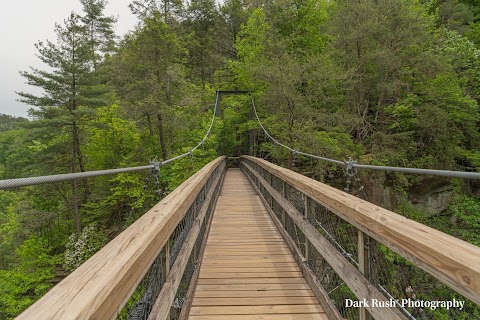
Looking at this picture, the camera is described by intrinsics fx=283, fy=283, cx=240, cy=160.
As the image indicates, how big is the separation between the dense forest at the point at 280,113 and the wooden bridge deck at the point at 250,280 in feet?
20.7

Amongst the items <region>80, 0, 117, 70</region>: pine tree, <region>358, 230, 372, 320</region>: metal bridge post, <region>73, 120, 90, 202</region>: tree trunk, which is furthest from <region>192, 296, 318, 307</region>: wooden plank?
<region>80, 0, 117, 70</region>: pine tree

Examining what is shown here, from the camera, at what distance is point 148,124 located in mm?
16484

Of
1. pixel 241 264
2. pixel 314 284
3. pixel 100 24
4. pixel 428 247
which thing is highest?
pixel 100 24

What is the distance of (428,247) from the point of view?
0.88 metres

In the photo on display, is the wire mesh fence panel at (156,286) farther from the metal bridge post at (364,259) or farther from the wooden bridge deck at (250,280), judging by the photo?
the metal bridge post at (364,259)

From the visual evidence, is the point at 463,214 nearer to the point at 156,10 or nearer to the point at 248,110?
the point at 248,110

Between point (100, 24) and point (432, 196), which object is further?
point (100, 24)

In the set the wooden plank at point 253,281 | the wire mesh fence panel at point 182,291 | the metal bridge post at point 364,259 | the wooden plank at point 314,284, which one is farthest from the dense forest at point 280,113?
the metal bridge post at point 364,259

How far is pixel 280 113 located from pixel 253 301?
9.23 metres

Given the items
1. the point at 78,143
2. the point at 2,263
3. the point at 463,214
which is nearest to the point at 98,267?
the point at 463,214

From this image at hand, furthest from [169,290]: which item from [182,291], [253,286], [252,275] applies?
[252,275]

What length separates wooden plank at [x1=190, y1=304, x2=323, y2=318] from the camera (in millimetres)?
2055

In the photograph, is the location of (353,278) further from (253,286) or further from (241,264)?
(241,264)

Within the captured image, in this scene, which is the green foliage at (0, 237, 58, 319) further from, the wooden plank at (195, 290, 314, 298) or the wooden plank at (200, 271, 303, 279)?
the wooden plank at (195, 290, 314, 298)
